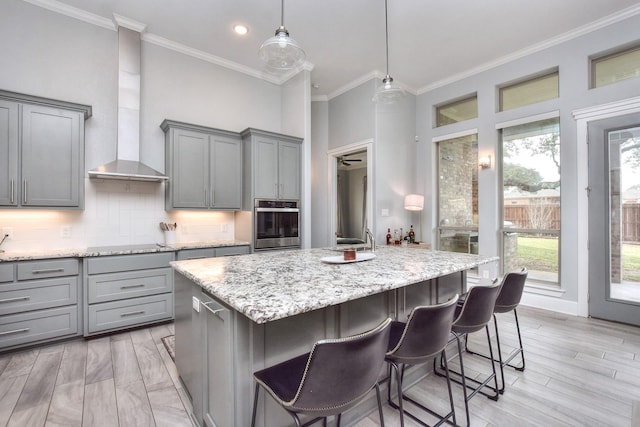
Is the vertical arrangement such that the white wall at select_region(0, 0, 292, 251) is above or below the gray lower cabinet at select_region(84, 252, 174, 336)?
above

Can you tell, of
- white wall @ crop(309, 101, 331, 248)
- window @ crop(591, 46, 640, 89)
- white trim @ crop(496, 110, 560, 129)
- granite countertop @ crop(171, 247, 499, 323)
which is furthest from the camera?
white wall @ crop(309, 101, 331, 248)

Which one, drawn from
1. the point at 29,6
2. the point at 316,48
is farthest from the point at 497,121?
the point at 29,6

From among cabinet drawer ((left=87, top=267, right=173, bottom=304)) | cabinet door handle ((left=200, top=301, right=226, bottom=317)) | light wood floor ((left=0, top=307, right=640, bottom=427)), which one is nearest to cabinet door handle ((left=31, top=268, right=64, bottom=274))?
cabinet drawer ((left=87, top=267, right=173, bottom=304))

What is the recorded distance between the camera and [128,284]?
3004mm

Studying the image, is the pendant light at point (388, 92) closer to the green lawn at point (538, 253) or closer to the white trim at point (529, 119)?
the white trim at point (529, 119)

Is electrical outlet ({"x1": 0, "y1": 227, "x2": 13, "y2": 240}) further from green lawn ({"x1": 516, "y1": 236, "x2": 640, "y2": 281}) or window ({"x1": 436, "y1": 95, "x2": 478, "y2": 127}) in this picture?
green lawn ({"x1": 516, "y1": 236, "x2": 640, "y2": 281})

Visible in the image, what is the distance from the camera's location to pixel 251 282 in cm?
144

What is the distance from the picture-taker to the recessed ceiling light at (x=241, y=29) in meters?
3.48

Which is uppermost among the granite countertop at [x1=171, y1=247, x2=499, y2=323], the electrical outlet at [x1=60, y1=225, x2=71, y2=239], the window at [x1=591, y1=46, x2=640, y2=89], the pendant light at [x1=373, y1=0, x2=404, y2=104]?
the window at [x1=591, y1=46, x2=640, y2=89]

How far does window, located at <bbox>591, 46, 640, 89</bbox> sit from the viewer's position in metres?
3.28

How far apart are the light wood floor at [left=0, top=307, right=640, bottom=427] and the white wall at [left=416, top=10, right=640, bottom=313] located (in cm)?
116

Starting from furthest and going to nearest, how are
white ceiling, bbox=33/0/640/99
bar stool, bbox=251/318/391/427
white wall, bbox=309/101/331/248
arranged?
white wall, bbox=309/101/331/248
white ceiling, bbox=33/0/640/99
bar stool, bbox=251/318/391/427

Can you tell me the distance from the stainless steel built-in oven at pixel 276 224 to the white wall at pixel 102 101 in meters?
0.65

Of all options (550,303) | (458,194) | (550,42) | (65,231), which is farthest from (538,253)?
(65,231)
